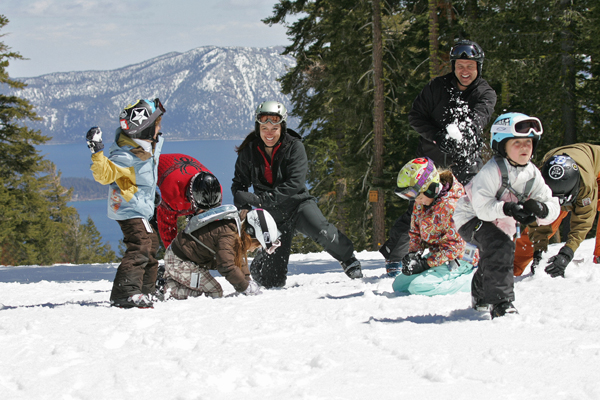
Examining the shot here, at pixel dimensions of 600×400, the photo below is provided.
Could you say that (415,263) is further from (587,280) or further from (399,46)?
(399,46)

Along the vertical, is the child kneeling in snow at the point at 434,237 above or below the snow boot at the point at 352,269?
above

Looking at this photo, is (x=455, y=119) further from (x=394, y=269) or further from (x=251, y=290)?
(x=251, y=290)

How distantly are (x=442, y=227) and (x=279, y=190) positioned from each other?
182cm

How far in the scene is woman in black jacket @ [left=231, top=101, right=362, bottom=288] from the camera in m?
5.25

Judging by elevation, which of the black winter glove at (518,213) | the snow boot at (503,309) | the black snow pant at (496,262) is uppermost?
the black winter glove at (518,213)

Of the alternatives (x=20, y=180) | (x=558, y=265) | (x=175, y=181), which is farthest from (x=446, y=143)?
(x=20, y=180)

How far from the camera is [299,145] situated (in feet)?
17.6

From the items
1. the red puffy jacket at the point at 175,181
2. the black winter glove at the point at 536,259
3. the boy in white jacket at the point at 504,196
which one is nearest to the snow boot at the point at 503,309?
Result: the boy in white jacket at the point at 504,196

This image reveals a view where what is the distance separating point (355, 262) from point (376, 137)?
1024 centimetres

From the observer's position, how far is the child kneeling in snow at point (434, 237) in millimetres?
4230

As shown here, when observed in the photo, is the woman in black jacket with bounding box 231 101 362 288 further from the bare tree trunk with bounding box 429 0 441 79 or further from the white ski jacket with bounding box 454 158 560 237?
the bare tree trunk with bounding box 429 0 441 79

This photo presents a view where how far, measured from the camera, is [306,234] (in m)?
5.35

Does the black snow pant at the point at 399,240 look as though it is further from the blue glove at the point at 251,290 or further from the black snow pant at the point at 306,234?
the blue glove at the point at 251,290

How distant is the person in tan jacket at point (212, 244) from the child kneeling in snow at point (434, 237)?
127 centimetres
